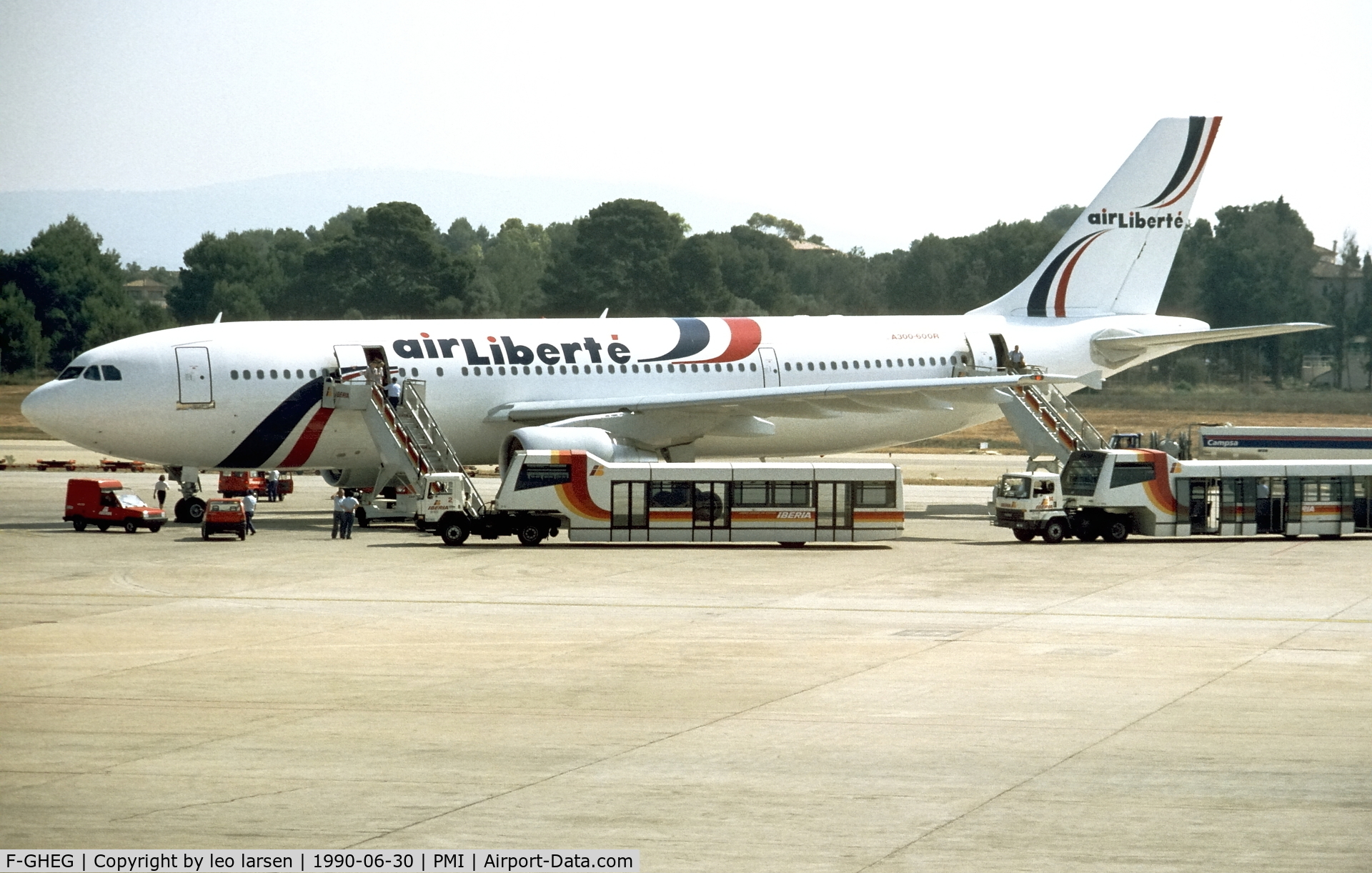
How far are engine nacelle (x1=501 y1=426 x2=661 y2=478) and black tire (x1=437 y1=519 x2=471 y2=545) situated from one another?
11.7 ft

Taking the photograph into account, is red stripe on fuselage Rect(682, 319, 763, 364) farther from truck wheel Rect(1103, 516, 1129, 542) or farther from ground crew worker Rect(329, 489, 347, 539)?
truck wheel Rect(1103, 516, 1129, 542)

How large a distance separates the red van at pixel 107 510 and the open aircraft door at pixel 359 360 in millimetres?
6547

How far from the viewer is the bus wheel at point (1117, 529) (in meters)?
44.4

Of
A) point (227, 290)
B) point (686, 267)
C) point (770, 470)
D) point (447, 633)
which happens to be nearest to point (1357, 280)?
point (686, 267)

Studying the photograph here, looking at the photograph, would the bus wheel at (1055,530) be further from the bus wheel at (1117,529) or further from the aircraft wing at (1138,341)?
the aircraft wing at (1138,341)

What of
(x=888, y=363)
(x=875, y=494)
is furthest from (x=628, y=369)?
(x=875, y=494)

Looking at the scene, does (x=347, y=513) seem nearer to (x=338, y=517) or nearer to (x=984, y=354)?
(x=338, y=517)

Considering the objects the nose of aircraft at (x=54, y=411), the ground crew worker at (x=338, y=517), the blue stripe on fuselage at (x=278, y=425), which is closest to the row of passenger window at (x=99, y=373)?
the nose of aircraft at (x=54, y=411)

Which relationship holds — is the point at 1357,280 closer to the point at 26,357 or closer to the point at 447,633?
the point at 26,357

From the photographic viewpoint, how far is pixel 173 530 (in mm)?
46938

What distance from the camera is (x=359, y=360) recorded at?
46875mm

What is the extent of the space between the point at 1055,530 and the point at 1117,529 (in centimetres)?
177

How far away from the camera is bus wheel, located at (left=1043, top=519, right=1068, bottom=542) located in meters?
44.0
